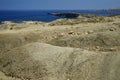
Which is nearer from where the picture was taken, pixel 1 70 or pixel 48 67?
pixel 48 67

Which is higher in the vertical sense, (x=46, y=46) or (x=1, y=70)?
(x=46, y=46)

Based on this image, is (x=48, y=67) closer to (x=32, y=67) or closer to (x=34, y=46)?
(x=32, y=67)

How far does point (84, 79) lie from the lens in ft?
55.0

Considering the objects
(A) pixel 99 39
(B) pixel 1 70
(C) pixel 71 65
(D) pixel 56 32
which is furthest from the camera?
(D) pixel 56 32

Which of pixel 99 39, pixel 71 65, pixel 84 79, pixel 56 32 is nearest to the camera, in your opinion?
pixel 84 79

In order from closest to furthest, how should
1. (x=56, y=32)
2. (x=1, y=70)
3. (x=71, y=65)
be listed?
(x=71, y=65) < (x=1, y=70) < (x=56, y=32)

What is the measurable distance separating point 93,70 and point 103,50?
151 inches

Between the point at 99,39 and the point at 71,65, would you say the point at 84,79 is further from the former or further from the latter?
the point at 99,39

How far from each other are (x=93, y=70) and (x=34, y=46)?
490cm

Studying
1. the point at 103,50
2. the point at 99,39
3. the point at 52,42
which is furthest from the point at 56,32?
the point at 103,50

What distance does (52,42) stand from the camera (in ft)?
76.7

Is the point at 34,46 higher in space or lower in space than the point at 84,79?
higher

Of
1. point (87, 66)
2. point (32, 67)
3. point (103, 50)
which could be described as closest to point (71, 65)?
point (87, 66)

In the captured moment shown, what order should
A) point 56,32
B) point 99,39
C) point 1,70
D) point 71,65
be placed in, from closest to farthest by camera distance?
point 71,65, point 1,70, point 99,39, point 56,32
